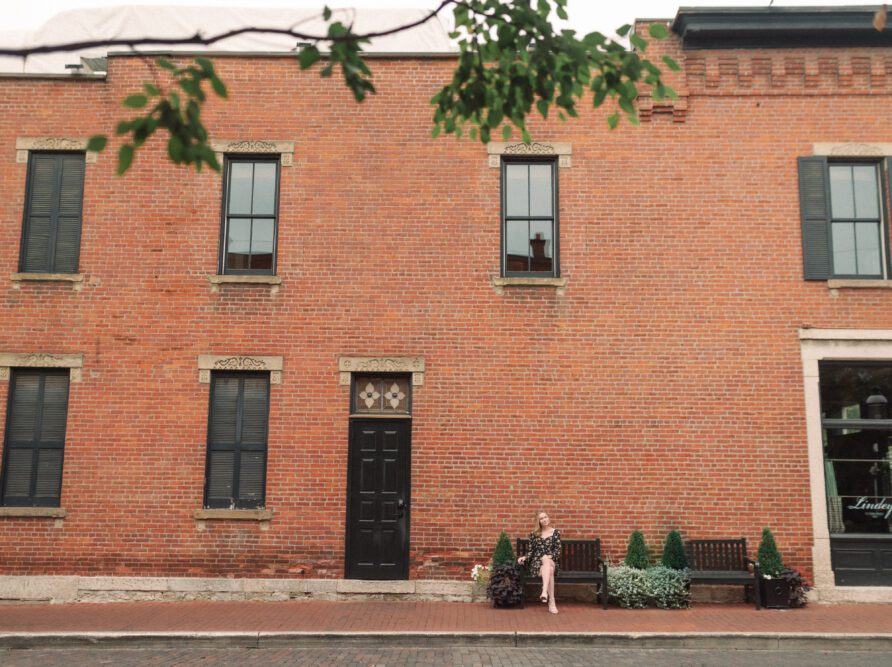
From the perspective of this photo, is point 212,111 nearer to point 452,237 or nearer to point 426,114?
point 426,114

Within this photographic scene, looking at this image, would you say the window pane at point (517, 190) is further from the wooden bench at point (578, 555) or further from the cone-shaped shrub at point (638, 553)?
the cone-shaped shrub at point (638, 553)

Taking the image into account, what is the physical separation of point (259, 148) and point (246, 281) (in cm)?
213

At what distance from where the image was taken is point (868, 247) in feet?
40.9

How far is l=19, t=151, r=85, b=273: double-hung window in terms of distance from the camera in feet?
41.2

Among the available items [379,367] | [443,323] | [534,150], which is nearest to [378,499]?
[379,367]

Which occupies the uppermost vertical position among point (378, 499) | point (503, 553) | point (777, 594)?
point (378, 499)

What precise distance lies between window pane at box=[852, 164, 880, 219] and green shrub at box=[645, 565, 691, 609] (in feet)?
20.4

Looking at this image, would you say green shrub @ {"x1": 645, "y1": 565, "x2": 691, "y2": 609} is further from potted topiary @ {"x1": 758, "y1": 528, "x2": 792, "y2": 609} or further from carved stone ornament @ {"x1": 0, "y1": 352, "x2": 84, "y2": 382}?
carved stone ornament @ {"x1": 0, "y1": 352, "x2": 84, "y2": 382}

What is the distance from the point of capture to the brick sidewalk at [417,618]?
379 inches

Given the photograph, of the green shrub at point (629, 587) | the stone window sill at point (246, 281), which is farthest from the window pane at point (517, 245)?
the green shrub at point (629, 587)

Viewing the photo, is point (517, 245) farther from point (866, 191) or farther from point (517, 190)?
point (866, 191)

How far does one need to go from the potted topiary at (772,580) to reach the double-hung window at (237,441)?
711 cm

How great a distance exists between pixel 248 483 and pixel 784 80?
1032 centimetres

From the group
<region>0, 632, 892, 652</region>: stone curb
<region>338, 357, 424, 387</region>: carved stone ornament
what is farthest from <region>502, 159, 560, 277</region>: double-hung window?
<region>0, 632, 892, 652</region>: stone curb
